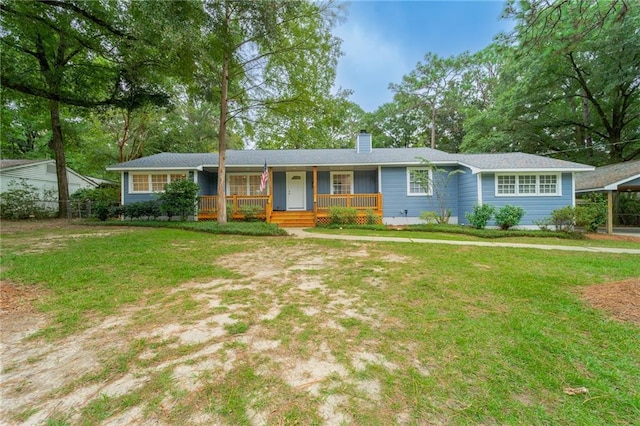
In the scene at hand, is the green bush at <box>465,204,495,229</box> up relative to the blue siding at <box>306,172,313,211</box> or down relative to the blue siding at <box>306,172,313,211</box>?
down

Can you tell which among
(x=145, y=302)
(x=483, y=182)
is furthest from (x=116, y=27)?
(x=483, y=182)

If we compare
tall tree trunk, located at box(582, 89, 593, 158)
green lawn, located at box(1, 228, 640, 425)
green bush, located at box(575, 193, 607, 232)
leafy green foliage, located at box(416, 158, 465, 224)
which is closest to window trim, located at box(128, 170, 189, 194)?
green lawn, located at box(1, 228, 640, 425)

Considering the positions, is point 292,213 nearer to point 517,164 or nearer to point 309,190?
point 309,190

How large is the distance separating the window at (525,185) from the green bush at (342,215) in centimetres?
624

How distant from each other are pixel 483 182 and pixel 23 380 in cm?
1324

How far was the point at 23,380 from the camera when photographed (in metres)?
1.88

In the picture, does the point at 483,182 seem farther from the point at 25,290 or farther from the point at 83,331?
the point at 25,290

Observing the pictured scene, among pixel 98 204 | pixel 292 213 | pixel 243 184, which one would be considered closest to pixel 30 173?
pixel 98 204

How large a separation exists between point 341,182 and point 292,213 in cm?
314

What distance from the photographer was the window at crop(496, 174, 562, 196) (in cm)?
1115

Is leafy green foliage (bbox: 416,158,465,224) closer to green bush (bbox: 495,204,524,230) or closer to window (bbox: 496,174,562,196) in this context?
window (bbox: 496,174,562,196)

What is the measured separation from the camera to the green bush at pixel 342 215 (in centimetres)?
1162

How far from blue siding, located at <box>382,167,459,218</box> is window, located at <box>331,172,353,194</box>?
1.88 meters

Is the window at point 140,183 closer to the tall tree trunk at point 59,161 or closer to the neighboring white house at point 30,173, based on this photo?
the tall tree trunk at point 59,161
